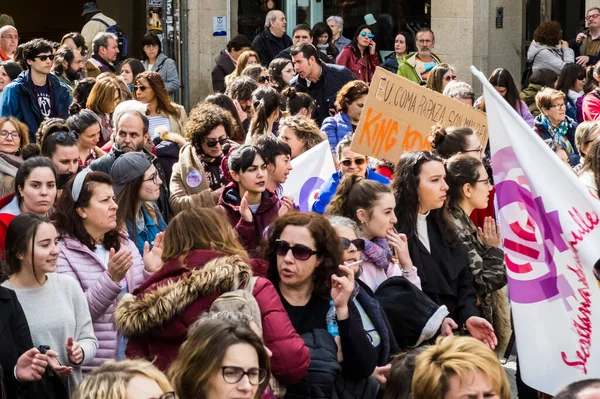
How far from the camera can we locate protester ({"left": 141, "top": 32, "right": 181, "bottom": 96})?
54.5ft

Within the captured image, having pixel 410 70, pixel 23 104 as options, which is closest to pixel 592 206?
pixel 23 104

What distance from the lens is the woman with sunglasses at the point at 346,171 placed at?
8.60 metres

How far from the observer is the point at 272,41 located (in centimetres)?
1728

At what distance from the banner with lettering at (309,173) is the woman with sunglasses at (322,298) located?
289 centimetres

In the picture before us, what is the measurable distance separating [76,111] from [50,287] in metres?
4.66

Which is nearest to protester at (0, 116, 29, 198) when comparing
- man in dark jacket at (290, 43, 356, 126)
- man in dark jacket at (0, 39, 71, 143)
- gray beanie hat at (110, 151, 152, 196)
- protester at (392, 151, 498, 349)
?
gray beanie hat at (110, 151, 152, 196)

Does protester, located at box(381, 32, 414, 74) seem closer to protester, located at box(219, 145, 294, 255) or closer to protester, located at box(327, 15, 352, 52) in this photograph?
protester, located at box(327, 15, 352, 52)

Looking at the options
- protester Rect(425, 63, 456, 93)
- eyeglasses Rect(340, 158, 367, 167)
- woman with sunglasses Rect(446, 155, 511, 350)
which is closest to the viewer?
woman with sunglasses Rect(446, 155, 511, 350)

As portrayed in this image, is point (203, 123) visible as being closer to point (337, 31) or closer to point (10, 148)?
point (10, 148)

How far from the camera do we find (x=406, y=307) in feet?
21.8

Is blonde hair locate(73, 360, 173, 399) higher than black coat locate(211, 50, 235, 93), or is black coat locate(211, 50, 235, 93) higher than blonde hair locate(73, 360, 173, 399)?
blonde hair locate(73, 360, 173, 399)

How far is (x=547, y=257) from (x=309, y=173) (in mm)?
3197

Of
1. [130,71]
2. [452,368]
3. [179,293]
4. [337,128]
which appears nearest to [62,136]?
[337,128]

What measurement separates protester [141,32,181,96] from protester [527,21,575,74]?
4.35m
